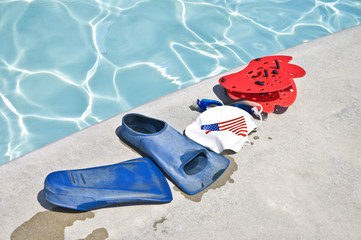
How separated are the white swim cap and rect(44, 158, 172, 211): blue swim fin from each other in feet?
1.33

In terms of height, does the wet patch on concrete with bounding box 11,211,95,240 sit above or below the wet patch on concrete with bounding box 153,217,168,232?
below

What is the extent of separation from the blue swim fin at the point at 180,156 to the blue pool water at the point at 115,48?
106 cm

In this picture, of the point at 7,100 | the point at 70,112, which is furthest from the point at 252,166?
the point at 7,100

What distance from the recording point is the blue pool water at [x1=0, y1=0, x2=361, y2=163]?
3395 mm

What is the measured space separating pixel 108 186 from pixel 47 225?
363 mm

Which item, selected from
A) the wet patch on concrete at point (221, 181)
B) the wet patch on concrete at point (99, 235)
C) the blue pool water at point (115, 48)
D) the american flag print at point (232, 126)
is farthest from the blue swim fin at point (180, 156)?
the blue pool water at point (115, 48)

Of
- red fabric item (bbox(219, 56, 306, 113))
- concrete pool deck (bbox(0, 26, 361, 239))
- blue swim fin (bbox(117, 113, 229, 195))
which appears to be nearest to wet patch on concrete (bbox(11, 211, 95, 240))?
concrete pool deck (bbox(0, 26, 361, 239))

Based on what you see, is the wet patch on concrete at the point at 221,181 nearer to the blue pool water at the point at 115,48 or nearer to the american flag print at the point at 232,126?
the american flag print at the point at 232,126

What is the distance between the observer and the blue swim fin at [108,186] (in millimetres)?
2041

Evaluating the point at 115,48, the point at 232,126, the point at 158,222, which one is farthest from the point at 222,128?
the point at 115,48

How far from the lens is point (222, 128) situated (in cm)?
261

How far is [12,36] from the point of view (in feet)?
13.2

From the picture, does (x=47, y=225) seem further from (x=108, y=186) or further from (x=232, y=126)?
(x=232, y=126)

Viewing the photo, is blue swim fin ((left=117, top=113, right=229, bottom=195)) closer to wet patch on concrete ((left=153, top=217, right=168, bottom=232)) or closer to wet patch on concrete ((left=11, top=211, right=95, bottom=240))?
wet patch on concrete ((left=153, top=217, right=168, bottom=232))
